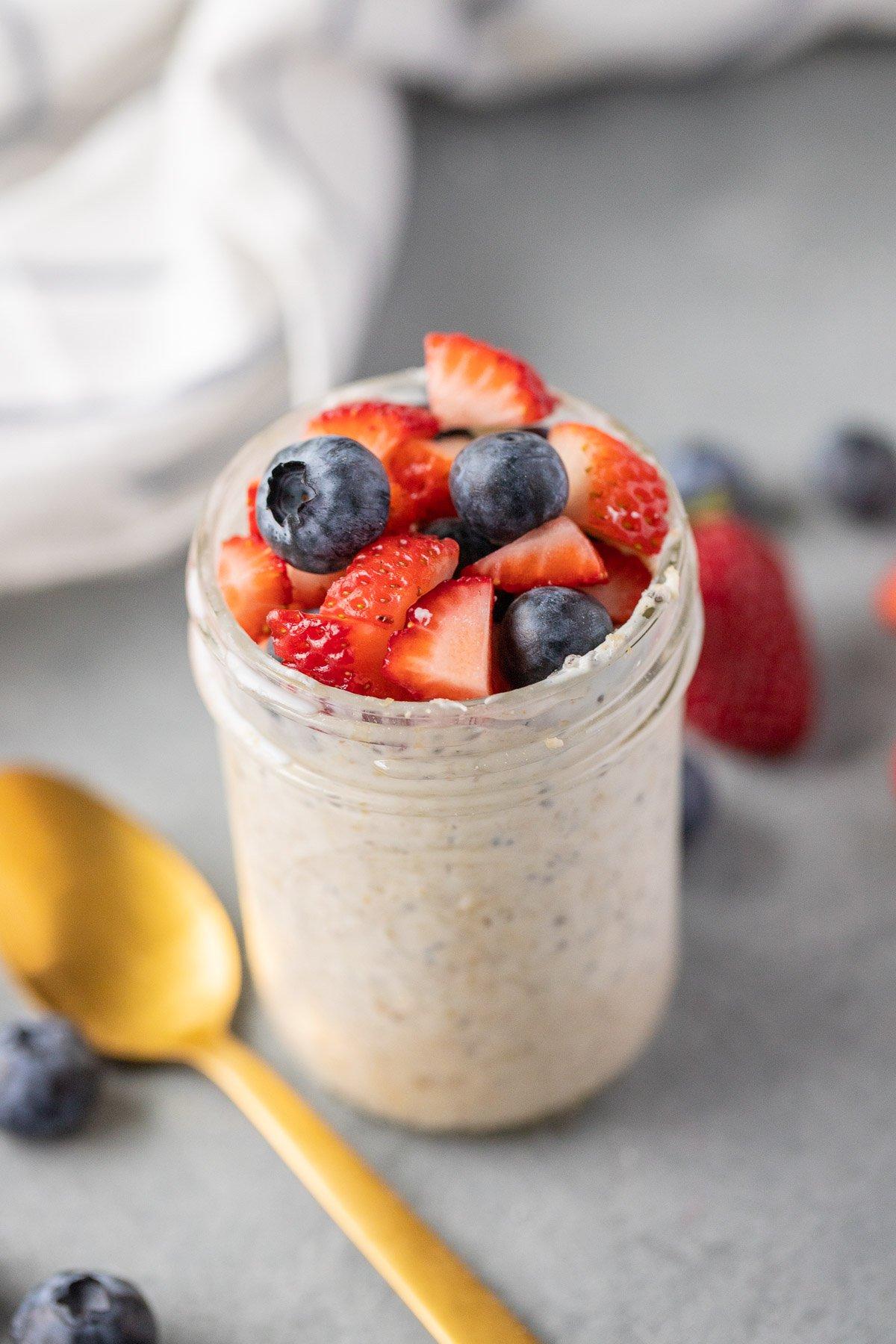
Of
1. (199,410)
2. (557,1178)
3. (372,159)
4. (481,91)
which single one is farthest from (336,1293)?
(481,91)

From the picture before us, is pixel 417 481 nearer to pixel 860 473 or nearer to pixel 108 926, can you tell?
pixel 108 926

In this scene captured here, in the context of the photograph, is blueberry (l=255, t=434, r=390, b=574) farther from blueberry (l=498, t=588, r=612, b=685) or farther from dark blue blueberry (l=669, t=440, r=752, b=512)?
dark blue blueberry (l=669, t=440, r=752, b=512)

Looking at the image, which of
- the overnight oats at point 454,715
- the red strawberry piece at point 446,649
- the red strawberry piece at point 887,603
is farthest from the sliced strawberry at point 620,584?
the red strawberry piece at point 887,603

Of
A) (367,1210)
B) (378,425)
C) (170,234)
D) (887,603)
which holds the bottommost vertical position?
(367,1210)

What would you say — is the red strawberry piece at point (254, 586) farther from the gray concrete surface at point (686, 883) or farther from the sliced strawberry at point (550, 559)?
the gray concrete surface at point (686, 883)

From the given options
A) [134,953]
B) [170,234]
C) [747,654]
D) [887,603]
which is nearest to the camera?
[134,953]

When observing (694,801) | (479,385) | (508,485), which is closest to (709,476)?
(694,801)
